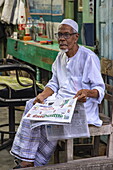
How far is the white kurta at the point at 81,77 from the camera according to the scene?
12.6ft

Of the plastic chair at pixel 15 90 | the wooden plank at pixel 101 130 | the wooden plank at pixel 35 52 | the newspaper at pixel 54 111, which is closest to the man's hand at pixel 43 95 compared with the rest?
the newspaper at pixel 54 111

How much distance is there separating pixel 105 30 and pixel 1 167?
1.81m

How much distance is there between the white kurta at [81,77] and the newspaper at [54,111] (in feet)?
0.70

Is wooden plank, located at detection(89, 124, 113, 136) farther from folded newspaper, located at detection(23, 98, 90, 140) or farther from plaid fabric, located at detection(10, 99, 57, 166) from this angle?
plaid fabric, located at detection(10, 99, 57, 166)

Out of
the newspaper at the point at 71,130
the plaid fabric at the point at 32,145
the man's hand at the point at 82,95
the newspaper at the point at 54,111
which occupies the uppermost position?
the man's hand at the point at 82,95

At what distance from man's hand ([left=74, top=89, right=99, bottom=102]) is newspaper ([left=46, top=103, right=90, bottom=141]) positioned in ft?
0.41

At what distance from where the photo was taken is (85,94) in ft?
12.1

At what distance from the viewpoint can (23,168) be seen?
3742 mm

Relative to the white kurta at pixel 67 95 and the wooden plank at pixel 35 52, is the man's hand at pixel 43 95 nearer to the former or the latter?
the white kurta at pixel 67 95

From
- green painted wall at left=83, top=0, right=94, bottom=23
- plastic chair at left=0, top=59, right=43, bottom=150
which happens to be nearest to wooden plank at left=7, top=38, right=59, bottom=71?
green painted wall at left=83, top=0, right=94, bottom=23

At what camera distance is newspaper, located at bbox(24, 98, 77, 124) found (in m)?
3.46

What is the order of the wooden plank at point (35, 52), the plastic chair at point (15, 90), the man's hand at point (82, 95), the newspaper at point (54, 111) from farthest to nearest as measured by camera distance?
the wooden plank at point (35, 52) < the plastic chair at point (15, 90) < the man's hand at point (82, 95) < the newspaper at point (54, 111)

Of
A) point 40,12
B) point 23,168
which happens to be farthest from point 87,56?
point 40,12

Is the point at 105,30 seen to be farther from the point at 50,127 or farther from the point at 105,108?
the point at 50,127
